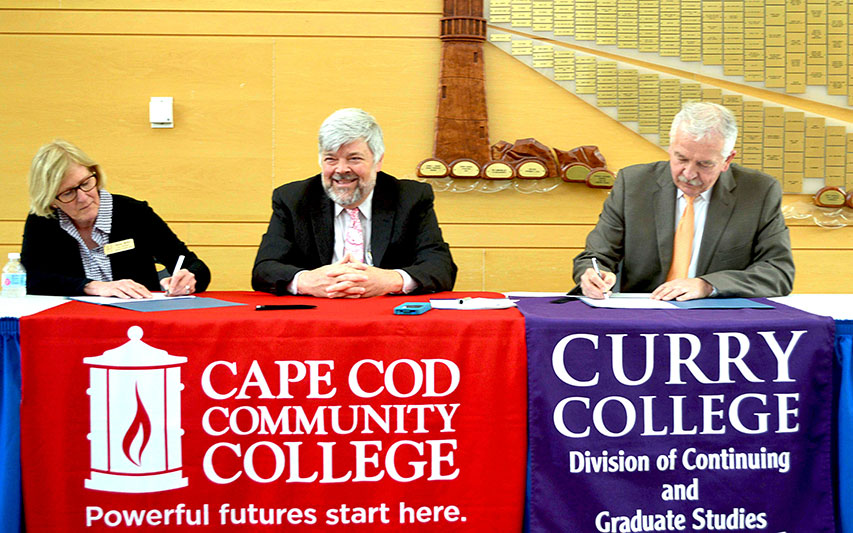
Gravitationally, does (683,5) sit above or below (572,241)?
above

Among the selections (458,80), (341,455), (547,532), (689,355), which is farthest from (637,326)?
(458,80)

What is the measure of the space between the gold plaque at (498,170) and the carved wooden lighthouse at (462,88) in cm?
4

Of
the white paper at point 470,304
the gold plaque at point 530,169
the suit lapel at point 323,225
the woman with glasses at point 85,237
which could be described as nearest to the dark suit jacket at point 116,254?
the woman with glasses at point 85,237

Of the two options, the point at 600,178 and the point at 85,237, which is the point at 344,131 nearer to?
the point at 85,237

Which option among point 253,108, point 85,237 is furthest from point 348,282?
point 253,108

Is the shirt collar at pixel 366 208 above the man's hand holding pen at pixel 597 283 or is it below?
above

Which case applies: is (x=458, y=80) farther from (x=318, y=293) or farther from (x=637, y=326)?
(x=637, y=326)

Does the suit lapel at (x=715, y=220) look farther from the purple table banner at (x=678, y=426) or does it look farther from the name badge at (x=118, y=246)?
the name badge at (x=118, y=246)

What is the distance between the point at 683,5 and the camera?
348 cm

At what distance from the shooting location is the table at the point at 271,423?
1.66 m

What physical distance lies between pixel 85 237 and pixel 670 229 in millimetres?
2058

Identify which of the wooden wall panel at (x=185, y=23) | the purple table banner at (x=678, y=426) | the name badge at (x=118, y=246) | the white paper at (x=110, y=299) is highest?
the wooden wall panel at (x=185, y=23)

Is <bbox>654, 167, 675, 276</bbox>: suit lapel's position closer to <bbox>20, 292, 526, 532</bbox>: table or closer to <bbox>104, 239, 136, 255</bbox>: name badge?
<bbox>20, 292, 526, 532</bbox>: table

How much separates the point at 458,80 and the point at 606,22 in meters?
0.75
